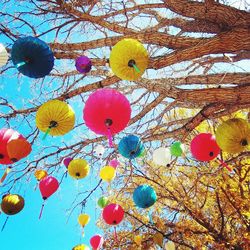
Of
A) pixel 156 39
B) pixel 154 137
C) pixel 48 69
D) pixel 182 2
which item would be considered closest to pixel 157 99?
pixel 154 137

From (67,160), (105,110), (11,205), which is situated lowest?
(105,110)

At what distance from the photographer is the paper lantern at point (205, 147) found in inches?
123

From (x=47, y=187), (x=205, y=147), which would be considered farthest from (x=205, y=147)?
(x=47, y=187)

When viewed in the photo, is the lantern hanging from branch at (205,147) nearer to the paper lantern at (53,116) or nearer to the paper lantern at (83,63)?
the paper lantern at (53,116)

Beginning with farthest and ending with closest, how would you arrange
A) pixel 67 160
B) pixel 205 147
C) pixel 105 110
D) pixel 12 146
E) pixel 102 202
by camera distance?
pixel 102 202 < pixel 67 160 < pixel 205 147 < pixel 12 146 < pixel 105 110

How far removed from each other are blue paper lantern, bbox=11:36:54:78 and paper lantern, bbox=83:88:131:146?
62 cm

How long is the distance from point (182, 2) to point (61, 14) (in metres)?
1.75

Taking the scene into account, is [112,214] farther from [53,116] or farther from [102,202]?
[53,116]

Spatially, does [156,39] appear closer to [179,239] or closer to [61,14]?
[61,14]

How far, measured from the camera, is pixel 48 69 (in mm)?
2662

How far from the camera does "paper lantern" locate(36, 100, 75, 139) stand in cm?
259

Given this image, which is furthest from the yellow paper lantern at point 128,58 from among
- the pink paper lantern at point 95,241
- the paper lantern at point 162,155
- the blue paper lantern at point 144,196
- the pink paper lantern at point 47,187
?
the pink paper lantern at point 95,241

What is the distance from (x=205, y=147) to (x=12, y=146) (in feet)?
6.80

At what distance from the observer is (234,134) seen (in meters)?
2.64
